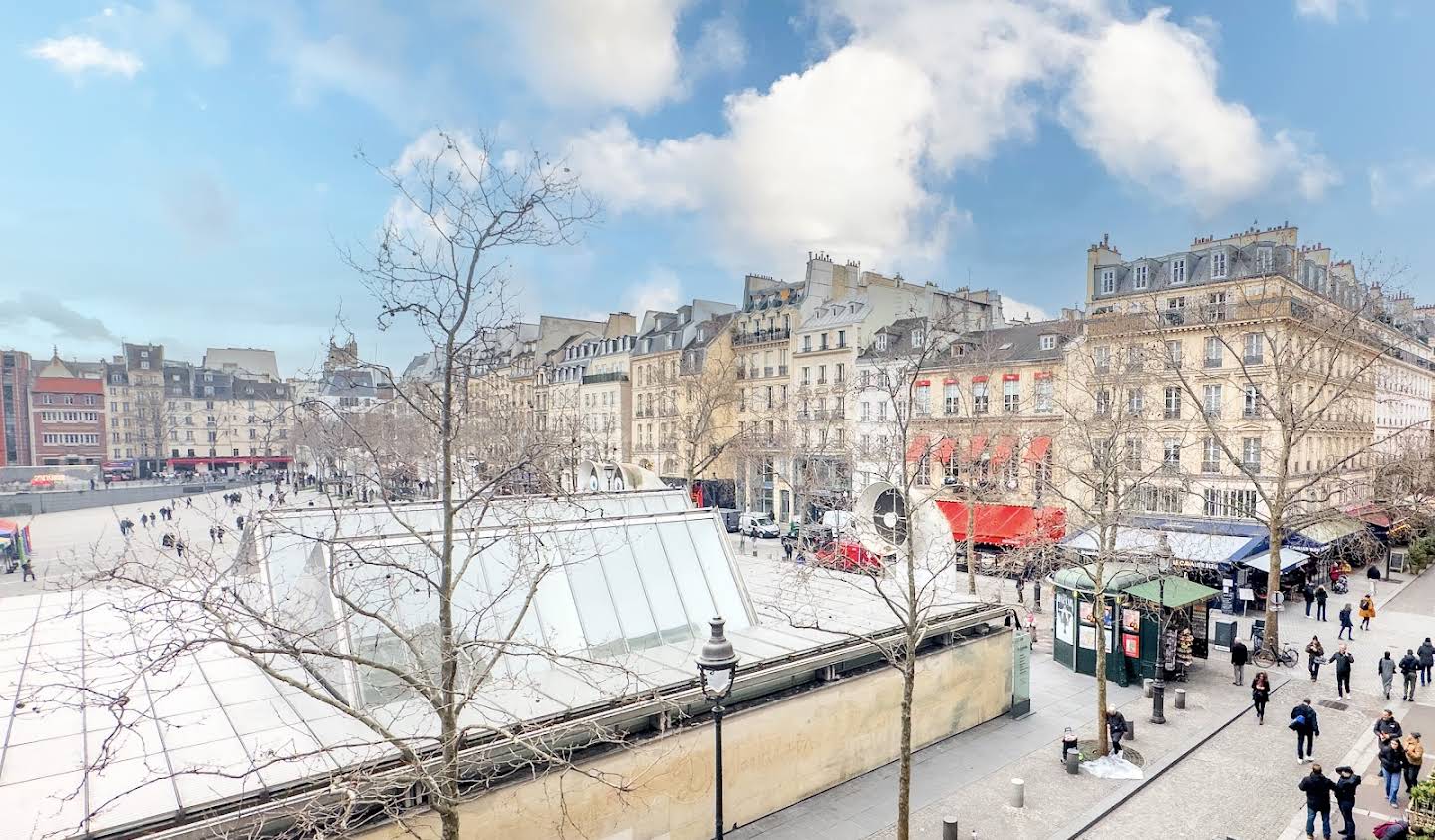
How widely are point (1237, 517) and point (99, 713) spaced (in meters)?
36.9

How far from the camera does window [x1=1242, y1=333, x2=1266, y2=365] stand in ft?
105

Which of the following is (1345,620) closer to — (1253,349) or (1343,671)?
(1343,671)

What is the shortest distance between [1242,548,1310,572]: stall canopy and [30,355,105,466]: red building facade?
109 m

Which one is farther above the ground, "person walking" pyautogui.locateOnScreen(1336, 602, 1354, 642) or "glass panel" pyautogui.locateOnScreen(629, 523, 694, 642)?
"glass panel" pyautogui.locateOnScreen(629, 523, 694, 642)

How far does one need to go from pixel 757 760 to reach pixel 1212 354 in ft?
102

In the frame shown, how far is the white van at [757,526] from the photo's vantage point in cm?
4312

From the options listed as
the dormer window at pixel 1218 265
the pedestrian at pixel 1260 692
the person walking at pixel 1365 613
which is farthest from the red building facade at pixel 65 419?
the person walking at pixel 1365 613

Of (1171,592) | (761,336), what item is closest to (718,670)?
(1171,592)

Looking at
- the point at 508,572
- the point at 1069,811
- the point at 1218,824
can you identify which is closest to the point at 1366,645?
the point at 1218,824

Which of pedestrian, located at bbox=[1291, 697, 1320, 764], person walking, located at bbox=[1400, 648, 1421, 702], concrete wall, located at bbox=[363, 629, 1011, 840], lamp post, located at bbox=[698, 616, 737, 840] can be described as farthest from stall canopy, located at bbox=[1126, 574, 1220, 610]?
lamp post, located at bbox=[698, 616, 737, 840]

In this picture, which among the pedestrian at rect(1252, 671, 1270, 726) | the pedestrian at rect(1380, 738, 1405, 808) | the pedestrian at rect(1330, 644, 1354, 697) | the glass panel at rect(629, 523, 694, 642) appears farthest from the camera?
the pedestrian at rect(1330, 644, 1354, 697)

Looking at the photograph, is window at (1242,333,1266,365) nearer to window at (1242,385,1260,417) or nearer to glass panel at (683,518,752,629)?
window at (1242,385,1260,417)

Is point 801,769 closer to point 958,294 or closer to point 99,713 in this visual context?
point 99,713

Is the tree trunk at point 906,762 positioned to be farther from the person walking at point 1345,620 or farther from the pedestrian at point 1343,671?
the person walking at point 1345,620
